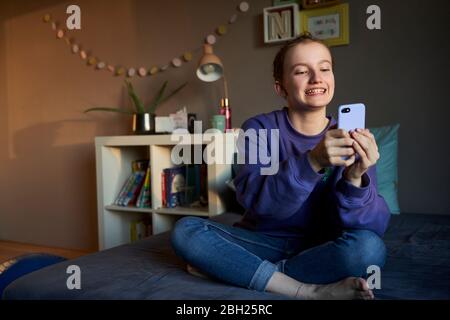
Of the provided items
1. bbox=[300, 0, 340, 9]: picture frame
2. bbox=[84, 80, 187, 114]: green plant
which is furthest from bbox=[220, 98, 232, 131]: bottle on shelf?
bbox=[300, 0, 340, 9]: picture frame

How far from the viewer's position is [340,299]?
2.82 feet

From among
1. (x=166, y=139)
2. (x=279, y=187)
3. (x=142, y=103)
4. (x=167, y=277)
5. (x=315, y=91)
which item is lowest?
(x=167, y=277)

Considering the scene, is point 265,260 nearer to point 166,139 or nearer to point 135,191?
point 166,139

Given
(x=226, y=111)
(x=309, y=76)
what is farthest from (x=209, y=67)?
(x=309, y=76)

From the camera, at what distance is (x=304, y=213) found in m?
1.10

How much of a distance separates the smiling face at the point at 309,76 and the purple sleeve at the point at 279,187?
195 mm

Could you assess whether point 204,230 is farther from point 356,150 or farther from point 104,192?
point 104,192

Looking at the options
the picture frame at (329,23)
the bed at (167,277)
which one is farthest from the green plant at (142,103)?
the bed at (167,277)

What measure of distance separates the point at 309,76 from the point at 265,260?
467 millimetres

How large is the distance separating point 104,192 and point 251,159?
1309mm

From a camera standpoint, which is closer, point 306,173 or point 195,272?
point 306,173

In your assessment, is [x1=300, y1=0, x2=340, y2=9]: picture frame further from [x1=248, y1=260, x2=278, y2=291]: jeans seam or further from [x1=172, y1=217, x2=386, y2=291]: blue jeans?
[x1=248, y1=260, x2=278, y2=291]: jeans seam
